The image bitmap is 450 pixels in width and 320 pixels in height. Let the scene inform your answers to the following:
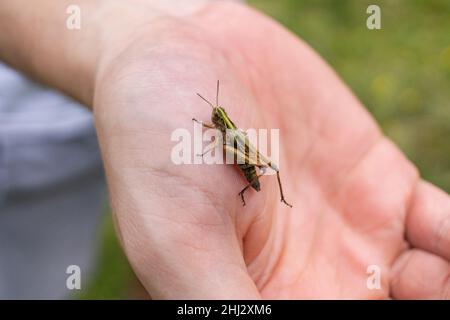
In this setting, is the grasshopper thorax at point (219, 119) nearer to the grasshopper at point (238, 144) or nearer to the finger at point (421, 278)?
the grasshopper at point (238, 144)

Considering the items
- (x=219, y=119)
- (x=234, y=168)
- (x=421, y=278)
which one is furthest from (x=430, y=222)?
(x=219, y=119)

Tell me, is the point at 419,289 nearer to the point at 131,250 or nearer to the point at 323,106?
the point at 323,106

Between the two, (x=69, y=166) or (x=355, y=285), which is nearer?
(x=355, y=285)

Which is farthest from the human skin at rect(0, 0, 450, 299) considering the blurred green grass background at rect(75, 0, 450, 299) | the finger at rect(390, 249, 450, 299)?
the blurred green grass background at rect(75, 0, 450, 299)

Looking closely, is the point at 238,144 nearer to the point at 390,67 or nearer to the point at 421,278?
the point at 421,278

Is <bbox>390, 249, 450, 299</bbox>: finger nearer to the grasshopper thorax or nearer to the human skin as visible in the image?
the human skin
